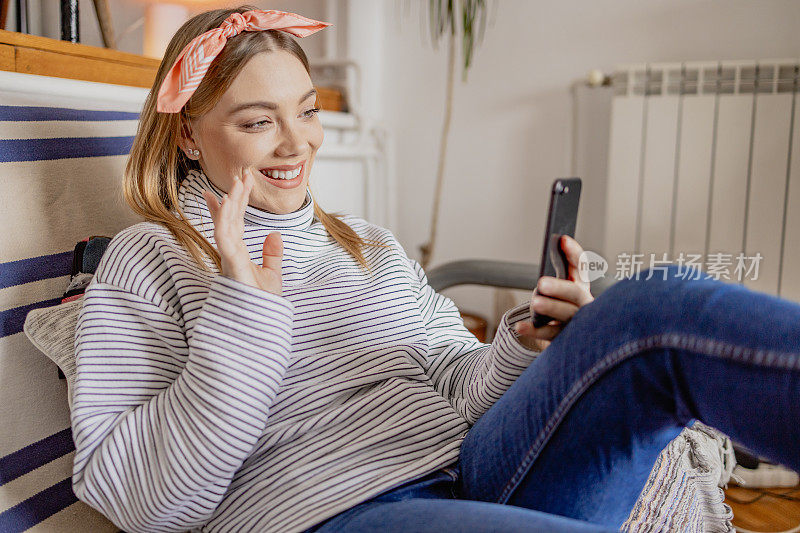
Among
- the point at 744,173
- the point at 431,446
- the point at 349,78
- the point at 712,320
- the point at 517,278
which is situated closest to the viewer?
the point at 712,320

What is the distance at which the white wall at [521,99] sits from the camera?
189 centimetres

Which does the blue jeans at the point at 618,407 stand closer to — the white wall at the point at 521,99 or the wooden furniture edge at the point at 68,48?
the wooden furniture edge at the point at 68,48

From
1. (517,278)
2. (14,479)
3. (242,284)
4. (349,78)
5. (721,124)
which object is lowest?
(14,479)

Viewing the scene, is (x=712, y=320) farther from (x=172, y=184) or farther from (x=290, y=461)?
(x=172, y=184)

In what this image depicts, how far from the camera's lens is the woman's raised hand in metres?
0.73

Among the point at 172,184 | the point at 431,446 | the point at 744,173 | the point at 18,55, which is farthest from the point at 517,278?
the point at 18,55

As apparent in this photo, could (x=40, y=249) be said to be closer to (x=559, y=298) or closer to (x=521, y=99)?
(x=559, y=298)

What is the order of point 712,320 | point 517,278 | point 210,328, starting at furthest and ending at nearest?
1. point 517,278
2. point 210,328
3. point 712,320

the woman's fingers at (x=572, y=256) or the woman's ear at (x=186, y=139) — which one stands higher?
the woman's ear at (x=186, y=139)

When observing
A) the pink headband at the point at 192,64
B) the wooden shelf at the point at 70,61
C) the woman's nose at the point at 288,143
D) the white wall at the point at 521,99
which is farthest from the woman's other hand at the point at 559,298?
the white wall at the point at 521,99

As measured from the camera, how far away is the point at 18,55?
1.03 m

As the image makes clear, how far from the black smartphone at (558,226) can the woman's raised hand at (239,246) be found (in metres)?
0.31

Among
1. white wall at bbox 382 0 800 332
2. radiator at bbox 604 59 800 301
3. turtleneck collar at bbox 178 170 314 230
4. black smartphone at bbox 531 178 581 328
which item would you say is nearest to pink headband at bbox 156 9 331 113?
turtleneck collar at bbox 178 170 314 230

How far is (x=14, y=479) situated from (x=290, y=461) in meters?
0.32
